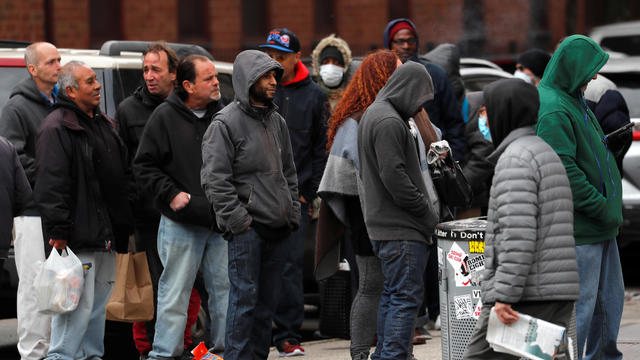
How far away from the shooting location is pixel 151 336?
25.5 ft

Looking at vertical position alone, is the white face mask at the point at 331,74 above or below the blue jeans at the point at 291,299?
above

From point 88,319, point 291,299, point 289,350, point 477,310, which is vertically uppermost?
point 477,310

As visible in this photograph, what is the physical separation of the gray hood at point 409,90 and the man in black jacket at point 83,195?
1901 mm

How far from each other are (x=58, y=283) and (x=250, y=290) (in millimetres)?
1199

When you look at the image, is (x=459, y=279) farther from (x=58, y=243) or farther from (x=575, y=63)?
(x=58, y=243)

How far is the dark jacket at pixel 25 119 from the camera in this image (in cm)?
745

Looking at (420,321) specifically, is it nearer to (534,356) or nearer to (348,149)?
(348,149)

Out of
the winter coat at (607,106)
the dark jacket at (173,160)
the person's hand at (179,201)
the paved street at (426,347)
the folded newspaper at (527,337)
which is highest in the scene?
the winter coat at (607,106)

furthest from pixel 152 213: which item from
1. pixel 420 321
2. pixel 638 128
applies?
pixel 638 128

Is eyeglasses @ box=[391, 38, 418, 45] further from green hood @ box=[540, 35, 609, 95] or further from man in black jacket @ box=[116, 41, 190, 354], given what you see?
green hood @ box=[540, 35, 609, 95]

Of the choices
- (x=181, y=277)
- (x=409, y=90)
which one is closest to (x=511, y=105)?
(x=409, y=90)

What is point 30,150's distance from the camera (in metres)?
7.56

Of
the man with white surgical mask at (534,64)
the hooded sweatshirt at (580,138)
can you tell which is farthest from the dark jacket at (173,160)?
the man with white surgical mask at (534,64)

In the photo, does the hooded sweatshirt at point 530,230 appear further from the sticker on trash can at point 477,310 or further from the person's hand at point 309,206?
the person's hand at point 309,206
